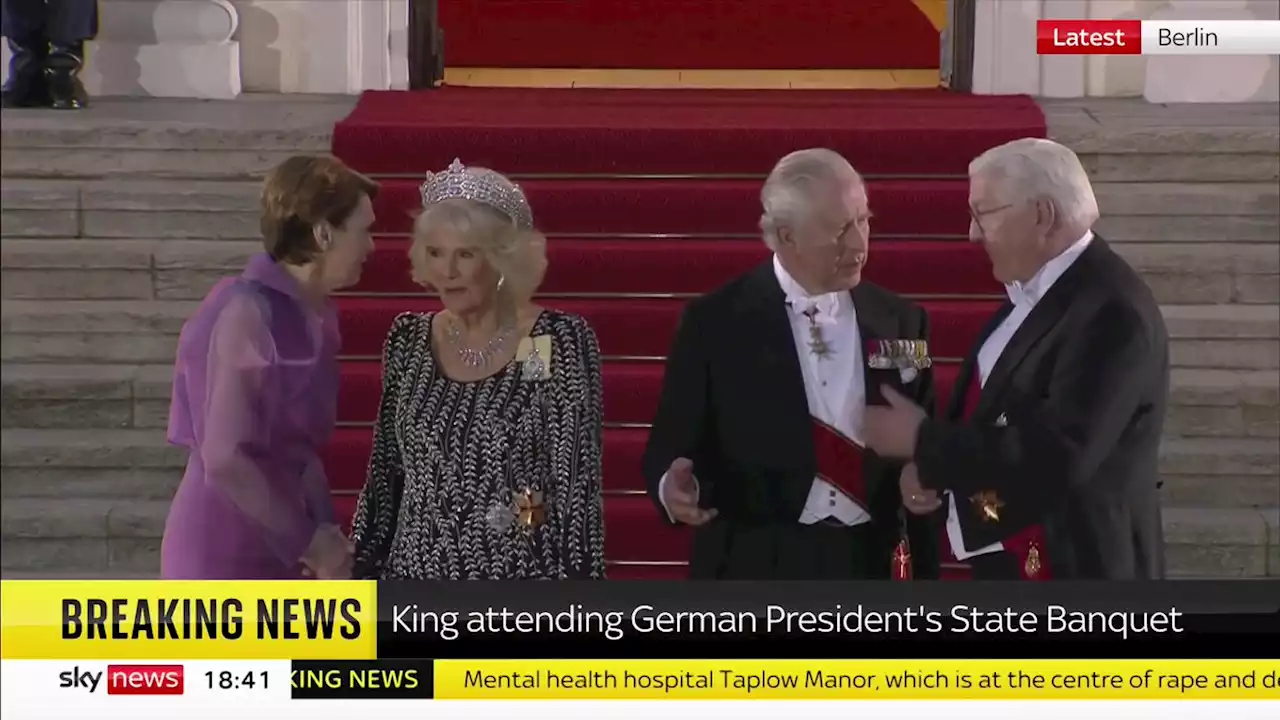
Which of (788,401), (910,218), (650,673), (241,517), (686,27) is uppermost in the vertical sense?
(686,27)

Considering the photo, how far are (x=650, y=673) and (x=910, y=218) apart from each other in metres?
0.91

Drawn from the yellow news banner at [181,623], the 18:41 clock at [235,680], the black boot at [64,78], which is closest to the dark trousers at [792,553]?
the yellow news banner at [181,623]

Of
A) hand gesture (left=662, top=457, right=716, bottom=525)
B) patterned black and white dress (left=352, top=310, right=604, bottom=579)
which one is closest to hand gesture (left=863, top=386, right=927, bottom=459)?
hand gesture (left=662, top=457, right=716, bottom=525)

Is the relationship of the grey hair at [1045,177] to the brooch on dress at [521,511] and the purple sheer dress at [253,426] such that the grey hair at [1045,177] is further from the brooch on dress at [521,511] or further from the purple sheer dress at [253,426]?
the purple sheer dress at [253,426]

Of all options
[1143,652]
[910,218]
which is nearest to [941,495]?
[1143,652]

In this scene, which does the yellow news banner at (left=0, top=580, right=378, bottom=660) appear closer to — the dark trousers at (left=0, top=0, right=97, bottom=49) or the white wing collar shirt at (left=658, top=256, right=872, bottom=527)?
the white wing collar shirt at (left=658, top=256, right=872, bottom=527)

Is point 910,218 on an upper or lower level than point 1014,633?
upper

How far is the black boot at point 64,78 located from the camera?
9.97 ft

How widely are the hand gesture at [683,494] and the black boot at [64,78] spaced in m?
1.79

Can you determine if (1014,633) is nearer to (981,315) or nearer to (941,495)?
(941,495)

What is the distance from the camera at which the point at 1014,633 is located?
6.00 feet

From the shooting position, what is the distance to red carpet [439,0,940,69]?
2.43 m

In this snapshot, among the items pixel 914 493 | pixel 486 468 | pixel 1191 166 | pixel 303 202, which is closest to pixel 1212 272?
pixel 1191 166

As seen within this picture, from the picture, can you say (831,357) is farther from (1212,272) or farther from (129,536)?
(129,536)
